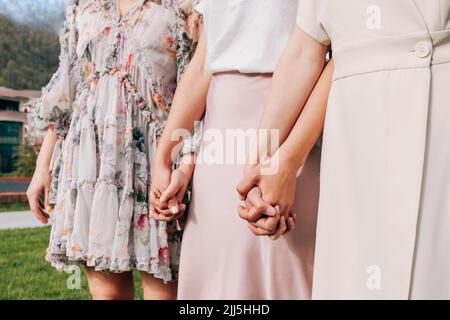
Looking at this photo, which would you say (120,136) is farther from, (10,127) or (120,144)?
(10,127)

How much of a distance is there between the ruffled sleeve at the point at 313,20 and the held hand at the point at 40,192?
1189 mm

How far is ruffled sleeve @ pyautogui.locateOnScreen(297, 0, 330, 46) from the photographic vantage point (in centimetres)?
124

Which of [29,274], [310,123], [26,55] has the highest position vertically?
[26,55]

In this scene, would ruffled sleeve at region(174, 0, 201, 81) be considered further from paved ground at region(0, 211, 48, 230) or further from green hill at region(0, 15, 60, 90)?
paved ground at region(0, 211, 48, 230)

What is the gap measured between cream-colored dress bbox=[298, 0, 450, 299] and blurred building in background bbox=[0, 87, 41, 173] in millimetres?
7400

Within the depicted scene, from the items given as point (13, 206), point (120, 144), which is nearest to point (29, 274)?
point (120, 144)

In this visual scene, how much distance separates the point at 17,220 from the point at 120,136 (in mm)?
6954

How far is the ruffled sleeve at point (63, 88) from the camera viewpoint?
2.11m

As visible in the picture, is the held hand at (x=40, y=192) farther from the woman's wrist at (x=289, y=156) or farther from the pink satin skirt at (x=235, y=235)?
the woman's wrist at (x=289, y=156)

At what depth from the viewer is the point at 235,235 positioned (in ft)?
4.80

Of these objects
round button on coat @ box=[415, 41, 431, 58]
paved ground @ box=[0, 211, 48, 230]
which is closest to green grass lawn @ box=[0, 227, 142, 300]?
paved ground @ box=[0, 211, 48, 230]

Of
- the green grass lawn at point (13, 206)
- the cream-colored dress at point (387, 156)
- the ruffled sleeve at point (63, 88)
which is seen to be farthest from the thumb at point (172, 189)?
the green grass lawn at point (13, 206)
